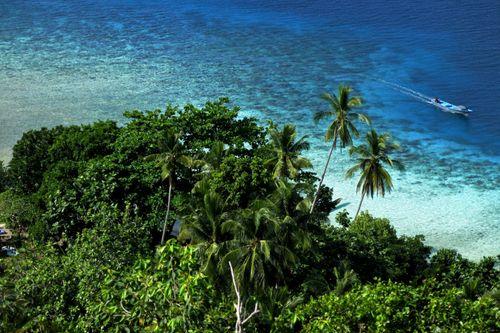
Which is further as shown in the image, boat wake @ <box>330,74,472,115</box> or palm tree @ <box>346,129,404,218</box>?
boat wake @ <box>330,74,472,115</box>

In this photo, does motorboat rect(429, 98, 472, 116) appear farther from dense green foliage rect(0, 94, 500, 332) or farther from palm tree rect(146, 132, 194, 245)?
palm tree rect(146, 132, 194, 245)

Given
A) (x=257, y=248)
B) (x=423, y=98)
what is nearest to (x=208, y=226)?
(x=257, y=248)

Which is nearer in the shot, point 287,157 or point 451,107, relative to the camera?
point 287,157

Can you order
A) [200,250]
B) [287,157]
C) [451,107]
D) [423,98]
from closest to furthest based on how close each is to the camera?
[200,250]
[287,157]
[451,107]
[423,98]

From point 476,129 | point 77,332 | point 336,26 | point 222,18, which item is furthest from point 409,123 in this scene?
point 77,332

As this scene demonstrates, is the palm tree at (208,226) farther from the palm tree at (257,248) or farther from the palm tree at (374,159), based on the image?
the palm tree at (374,159)

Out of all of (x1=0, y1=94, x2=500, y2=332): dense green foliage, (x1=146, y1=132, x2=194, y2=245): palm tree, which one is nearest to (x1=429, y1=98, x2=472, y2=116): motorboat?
(x1=0, y1=94, x2=500, y2=332): dense green foliage

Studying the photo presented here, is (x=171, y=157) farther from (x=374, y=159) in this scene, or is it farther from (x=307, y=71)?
(x=307, y=71)
